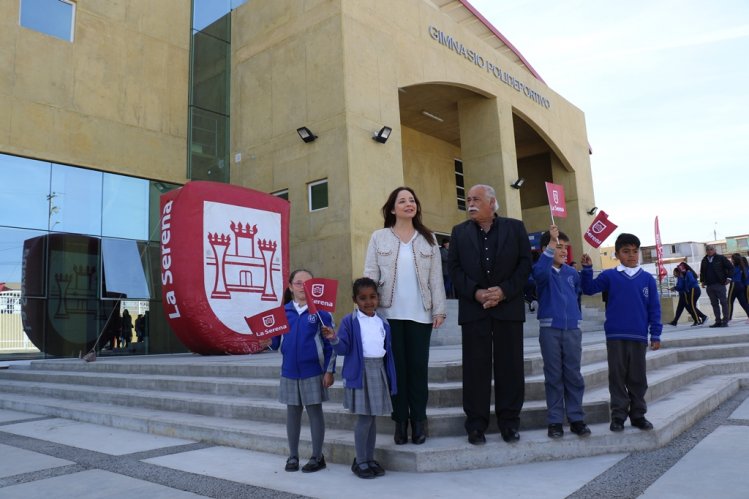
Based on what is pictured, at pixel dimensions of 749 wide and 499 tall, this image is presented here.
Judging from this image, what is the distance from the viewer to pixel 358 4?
12172mm

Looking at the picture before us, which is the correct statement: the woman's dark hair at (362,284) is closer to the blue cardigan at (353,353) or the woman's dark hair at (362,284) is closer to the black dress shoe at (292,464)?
the blue cardigan at (353,353)

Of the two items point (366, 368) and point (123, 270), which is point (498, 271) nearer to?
point (366, 368)

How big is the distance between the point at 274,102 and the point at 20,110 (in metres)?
5.28

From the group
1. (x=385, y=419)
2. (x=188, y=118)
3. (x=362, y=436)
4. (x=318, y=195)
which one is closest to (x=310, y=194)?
(x=318, y=195)

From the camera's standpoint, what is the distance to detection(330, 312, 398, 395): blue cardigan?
3.49m

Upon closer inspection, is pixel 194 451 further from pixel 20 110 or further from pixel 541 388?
pixel 20 110

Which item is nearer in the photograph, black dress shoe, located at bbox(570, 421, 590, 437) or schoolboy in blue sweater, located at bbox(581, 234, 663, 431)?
black dress shoe, located at bbox(570, 421, 590, 437)

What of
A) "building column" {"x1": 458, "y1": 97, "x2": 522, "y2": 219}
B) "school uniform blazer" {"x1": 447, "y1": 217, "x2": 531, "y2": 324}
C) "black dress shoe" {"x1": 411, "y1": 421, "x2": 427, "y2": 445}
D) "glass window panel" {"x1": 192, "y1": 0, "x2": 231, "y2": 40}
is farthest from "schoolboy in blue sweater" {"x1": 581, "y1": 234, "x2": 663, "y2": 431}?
"glass window panel" {"x1": 192, "y1": 0, "x2": 231, "y2": 40}

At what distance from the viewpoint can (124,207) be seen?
40.8 feet

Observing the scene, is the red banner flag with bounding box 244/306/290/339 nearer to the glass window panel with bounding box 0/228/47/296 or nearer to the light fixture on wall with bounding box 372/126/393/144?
the light fixture on wall with bounding box 372/126/393/144

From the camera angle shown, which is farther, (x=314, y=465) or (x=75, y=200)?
(x=75, y=200)

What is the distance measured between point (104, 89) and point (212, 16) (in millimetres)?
3725

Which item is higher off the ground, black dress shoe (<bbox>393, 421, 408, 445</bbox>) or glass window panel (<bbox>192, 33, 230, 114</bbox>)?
glass window panel (<bbox>192, 33, 230, 114</bbox>)

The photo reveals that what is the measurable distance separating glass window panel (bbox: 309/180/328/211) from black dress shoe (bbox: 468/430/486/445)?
8.49m
